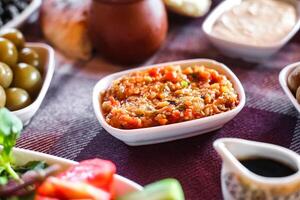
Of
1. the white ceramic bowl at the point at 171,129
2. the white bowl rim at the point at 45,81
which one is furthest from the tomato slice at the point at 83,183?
the white bowl rim at the point at 45,81

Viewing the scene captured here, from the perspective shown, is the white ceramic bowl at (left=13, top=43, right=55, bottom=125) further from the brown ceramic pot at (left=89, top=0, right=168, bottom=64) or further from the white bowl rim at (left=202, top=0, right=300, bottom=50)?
the white bowl rim at (left=202, top=0, right=300, bottom=50)

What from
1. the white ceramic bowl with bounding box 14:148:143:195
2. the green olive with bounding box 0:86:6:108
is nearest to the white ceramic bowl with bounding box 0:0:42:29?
the green olive with bounding box 0:86:6:108

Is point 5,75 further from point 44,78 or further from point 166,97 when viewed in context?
point 166,97

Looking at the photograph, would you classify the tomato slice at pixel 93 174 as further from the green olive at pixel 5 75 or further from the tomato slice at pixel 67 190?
the green olive at pixel 5 75

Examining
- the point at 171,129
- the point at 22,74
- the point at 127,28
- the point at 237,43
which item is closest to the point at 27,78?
the point at 22,74

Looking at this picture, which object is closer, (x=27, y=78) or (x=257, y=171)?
(x=257, y=171)
